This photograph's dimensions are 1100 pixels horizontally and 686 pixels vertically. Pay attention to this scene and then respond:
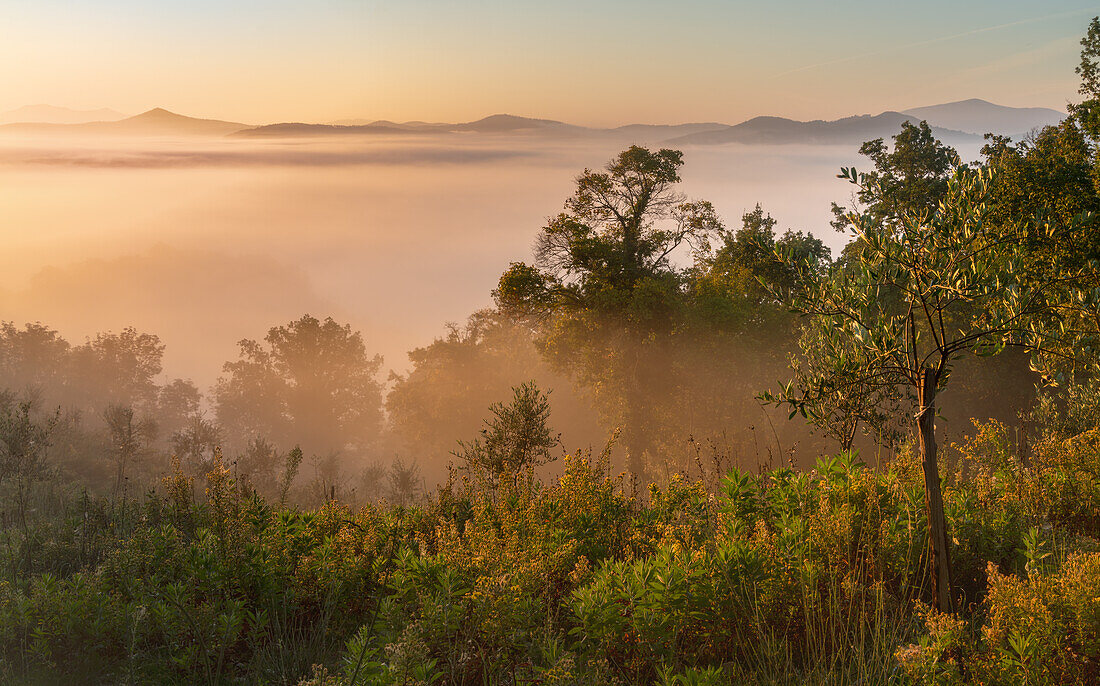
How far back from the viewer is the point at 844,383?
468 centimetres

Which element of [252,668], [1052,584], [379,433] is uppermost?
A: [1052,584]

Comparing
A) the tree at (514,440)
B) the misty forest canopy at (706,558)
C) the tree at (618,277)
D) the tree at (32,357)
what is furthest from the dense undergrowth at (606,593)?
the tree at (32,357)

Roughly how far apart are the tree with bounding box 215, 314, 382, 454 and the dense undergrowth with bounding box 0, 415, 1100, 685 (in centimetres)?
6123

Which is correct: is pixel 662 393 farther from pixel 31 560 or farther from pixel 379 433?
pixel 379 433

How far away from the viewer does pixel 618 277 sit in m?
28.5

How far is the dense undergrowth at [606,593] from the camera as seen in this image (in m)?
3.61

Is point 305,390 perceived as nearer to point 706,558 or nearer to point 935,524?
point 706,558

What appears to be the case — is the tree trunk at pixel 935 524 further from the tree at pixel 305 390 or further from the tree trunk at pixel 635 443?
the tree at pixel 305 390

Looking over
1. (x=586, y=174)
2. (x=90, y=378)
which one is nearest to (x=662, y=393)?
(x=586, y=174)

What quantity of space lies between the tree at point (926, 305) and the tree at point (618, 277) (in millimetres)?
22554

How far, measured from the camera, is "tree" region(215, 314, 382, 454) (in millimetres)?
65250

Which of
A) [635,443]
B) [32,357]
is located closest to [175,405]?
[32,357]

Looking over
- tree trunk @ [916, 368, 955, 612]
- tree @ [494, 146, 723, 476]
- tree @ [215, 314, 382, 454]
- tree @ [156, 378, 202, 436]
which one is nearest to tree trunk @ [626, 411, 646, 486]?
tree @ [494, 146, 723, 476]

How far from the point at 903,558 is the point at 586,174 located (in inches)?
1049
